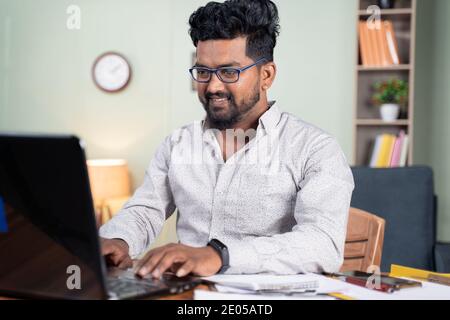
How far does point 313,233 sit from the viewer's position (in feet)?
3.89

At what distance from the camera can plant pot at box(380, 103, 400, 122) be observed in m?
3.47

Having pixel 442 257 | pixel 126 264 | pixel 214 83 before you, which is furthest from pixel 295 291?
pixel 442 257

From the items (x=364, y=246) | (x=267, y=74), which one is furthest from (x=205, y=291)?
(x=267, y=74)

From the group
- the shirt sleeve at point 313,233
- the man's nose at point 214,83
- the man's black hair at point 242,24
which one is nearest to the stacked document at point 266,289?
the shirt sleeve at point 313,233

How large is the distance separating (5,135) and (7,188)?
7 centimetres

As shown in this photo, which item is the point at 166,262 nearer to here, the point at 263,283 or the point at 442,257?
the point at 263,283

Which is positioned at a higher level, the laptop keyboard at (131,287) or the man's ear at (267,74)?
the man's ear at (267,74)

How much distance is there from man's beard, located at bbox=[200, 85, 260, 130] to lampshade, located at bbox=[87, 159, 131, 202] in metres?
2.25

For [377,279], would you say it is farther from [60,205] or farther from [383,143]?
[383,143]

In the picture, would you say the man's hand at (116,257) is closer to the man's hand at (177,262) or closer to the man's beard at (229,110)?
the man's hand at (177,262)

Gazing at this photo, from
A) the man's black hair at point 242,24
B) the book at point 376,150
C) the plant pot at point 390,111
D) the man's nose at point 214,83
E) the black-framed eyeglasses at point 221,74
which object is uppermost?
the man's black hair at point 242,24

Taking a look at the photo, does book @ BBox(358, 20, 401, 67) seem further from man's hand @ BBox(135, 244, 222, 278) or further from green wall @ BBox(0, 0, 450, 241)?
man's hand @ BBox(135, 244, 222, 278)

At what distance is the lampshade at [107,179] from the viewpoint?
3.73 metres

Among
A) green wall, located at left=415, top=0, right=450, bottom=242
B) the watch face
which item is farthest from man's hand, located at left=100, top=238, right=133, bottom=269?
the watch face
